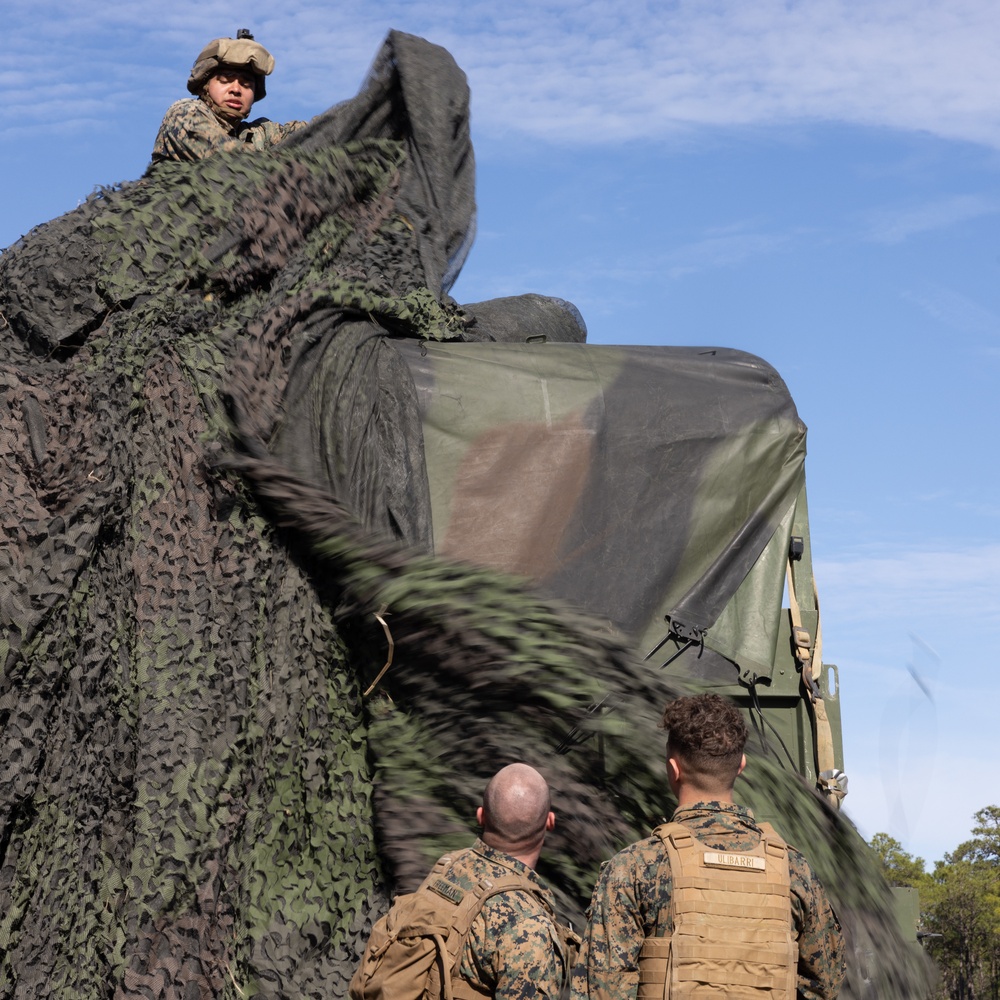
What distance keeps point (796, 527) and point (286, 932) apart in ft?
10.00

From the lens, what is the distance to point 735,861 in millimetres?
3631

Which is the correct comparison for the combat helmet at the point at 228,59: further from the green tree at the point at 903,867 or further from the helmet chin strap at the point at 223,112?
the green tree at the point at 903,867

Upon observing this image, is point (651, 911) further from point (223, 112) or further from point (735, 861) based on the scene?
point (223, 112)

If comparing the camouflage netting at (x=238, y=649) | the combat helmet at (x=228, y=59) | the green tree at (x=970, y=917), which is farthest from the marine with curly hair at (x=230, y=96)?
the green tree at (x=970, y=917)

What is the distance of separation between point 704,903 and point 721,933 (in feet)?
0.28

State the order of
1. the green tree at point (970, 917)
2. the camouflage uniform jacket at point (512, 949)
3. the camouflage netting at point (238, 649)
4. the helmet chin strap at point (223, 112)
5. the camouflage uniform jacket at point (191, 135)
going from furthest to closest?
the green tree at point (970, 917), the helmet chin strap at point (223, 112), the camouflage uniform jacket at point (191, 135), the camouflage netting at point (238, 649), the camouflage uniform jacket at point (512, 949)

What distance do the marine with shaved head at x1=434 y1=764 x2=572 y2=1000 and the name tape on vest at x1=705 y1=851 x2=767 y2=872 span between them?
0.45 metres

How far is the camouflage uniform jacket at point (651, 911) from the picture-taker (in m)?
3.59

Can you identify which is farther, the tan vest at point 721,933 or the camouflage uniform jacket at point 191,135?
the camouflage uniform jacket at point 191,135

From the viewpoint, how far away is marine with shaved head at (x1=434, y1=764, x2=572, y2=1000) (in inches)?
138

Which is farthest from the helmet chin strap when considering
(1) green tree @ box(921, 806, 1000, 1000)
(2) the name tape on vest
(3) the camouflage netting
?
(1) green tree @ box(921, 806, 1000, 1000)

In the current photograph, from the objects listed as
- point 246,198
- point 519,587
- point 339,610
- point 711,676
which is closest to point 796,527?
Answer: point 711,676

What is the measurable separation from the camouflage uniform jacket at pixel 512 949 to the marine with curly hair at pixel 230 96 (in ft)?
15.3

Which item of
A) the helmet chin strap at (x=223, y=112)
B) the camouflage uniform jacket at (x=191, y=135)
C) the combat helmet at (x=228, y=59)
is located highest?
the combat helmet at (x=228, y=59)
